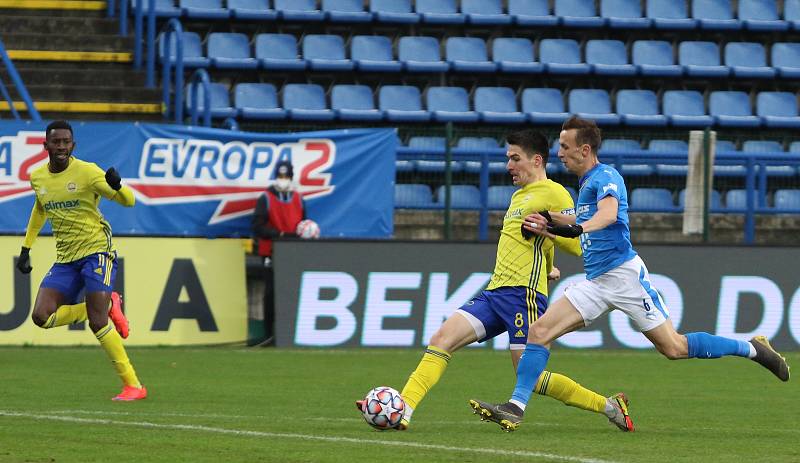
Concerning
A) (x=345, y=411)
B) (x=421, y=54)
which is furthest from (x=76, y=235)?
(x=421, y=54)

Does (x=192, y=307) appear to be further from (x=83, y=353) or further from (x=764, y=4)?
(x=764, y=4)

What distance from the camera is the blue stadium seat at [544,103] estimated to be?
2278cm

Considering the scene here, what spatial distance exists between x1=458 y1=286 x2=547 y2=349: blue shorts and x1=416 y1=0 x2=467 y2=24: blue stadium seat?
15043mm

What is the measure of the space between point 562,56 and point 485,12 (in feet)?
4.69

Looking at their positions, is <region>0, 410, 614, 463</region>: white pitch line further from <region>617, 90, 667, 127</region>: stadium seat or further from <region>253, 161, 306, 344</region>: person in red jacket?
<region>617, 90, 667, 127</region>: stadium seat

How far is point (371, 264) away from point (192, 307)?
6.68 ft

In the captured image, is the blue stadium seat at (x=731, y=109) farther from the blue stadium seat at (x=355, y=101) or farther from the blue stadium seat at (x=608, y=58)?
the blue stadium seat at (x=355, y=101)

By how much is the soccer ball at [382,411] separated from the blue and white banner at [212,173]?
29.1 ft

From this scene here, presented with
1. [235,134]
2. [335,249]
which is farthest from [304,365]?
[235,134]

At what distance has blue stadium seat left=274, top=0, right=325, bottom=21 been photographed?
2323cm

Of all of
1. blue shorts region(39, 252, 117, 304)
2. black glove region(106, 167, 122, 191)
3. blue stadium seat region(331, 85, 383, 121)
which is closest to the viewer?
black glove region(106, 167, 122, 191)

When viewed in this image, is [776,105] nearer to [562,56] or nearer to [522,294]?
[562,56]

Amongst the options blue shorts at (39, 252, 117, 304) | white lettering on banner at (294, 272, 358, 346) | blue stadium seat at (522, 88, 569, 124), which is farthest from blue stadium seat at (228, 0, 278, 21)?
blue shorts at (39, 252, 117, 304)

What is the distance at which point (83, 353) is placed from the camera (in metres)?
15.6
